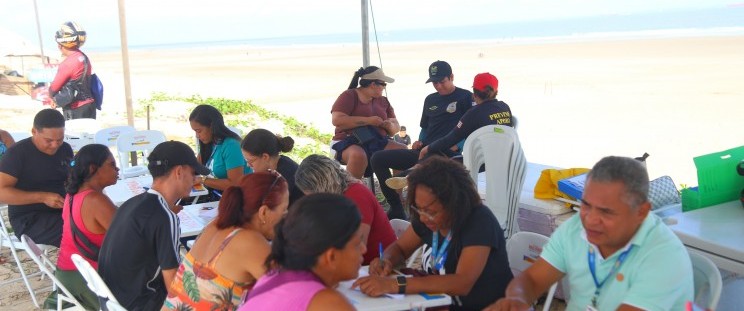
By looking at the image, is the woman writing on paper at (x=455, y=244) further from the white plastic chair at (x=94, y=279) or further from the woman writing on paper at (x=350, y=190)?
the white plastic chair at (x=94, y=279)

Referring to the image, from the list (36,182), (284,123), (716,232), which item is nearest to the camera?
(716,232)

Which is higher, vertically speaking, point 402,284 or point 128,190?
point 402,284

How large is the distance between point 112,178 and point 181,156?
57cm

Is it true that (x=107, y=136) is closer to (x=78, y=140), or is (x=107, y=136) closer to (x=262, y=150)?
(x=78, y=140)

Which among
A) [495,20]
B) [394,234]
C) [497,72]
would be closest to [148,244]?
[394,234]

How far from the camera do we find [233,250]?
2354 millimetres

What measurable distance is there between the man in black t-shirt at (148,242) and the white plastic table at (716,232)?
2170 millimetres

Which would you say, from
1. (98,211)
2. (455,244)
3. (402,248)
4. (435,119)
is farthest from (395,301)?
(435,119)

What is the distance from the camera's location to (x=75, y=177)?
337 centimetres

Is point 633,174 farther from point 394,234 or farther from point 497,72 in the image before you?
point 497,72

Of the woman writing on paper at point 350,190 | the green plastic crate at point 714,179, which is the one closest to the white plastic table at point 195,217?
the woman writing on paper at point 350,190

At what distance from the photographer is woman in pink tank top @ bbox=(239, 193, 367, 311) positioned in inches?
71.8

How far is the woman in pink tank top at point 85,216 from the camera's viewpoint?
3.26 metres

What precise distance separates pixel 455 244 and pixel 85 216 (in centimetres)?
179
